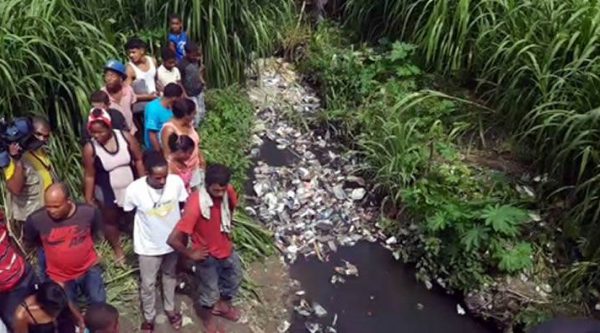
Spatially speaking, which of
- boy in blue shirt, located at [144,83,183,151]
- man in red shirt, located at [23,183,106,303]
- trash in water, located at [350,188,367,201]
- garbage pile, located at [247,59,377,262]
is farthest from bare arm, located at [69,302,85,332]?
trash in water, located at [350,188,367,201]

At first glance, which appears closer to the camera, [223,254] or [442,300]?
[223,254]

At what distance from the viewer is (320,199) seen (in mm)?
6812

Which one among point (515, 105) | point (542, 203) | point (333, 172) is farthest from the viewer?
point (333, 172)

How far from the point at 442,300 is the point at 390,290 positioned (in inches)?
16.4

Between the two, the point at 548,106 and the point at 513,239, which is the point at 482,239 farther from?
the point at 548,106

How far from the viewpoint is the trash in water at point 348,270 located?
6.04 m

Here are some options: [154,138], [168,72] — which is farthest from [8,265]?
[168,72]

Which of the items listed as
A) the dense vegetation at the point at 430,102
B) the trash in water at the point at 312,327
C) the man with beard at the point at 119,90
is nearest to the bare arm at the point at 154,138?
the man with beard at the point at 119,90

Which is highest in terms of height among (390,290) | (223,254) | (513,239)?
(223,254)

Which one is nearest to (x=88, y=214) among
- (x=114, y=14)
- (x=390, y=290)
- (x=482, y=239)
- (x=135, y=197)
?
(x=135, y=197)

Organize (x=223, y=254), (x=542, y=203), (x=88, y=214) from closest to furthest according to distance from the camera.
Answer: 1. (x=88, y=214)
2. (x=223, y=254)
3. (x=542, y=203)

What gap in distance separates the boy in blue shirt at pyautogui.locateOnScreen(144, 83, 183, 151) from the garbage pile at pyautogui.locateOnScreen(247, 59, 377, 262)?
1376 millimetres

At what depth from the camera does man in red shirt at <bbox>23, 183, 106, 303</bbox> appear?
4.18 meters

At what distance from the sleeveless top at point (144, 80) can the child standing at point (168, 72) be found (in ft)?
0.17
